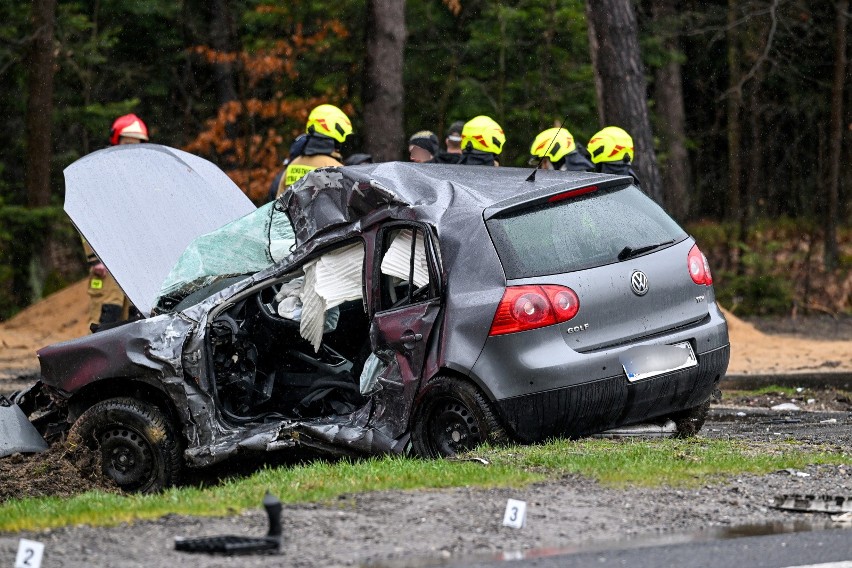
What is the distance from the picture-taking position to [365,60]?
64.7 ft

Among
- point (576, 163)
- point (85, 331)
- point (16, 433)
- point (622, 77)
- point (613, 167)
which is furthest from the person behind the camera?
point (85, 331)

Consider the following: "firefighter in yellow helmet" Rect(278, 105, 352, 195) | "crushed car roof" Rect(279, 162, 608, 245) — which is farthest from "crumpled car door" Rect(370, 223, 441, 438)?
"firefighter in yellow helmet" Rect(278, 105, 352, 195)

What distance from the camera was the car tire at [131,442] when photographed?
8.30 m

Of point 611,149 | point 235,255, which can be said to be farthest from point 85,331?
point 235,255

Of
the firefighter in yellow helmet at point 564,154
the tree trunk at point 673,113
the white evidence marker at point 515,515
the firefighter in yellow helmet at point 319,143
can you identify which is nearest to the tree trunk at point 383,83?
the firefighter in yellow helmet at point 564,154

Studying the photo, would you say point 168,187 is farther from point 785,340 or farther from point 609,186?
point 785,340

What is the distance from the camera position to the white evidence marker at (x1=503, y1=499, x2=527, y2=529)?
6.16 meters

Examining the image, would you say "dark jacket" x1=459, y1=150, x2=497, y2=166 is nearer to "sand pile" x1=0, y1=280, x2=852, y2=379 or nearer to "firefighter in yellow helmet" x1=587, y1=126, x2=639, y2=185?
"firefighter in yellow helmet" x1=587, y1=126, x2=639, y2=185

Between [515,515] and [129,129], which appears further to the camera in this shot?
[129,129]

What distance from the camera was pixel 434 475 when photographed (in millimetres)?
6980

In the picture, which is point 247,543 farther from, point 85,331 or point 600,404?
point 85,331

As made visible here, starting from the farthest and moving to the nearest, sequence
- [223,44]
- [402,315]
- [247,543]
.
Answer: [223,44]
[402,315]
[247,543]

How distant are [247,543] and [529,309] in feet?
7.45

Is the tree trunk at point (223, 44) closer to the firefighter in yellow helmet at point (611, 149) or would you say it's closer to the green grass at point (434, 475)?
the firefighter in yellow helmet at point (611, 149)
